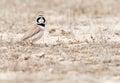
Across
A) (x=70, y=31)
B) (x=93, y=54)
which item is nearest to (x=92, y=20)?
(x=70, y=31)

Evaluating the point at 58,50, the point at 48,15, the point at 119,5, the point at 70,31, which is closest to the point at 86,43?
the point at 58,50

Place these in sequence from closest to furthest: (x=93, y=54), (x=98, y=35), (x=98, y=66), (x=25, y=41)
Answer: (x=98, y=66), (x=93, y=54), (x=25, y=41), (x=98, y=35)

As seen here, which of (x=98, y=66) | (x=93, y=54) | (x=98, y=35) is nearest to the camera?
(x=98, y=66)

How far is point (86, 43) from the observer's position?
12.1m

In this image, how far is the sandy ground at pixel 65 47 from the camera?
28.3ft

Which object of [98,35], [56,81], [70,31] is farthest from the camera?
[70,31]

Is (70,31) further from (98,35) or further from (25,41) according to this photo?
(25,41)

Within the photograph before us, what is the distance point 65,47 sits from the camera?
11570mm

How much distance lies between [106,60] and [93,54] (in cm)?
70

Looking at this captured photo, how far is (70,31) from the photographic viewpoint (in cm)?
1402

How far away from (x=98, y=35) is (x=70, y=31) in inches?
40.3

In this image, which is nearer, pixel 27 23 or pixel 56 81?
pixel 56 81

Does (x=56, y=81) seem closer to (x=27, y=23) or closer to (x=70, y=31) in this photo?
(x=70, y=31)

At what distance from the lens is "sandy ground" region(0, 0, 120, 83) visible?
28.3 feet
